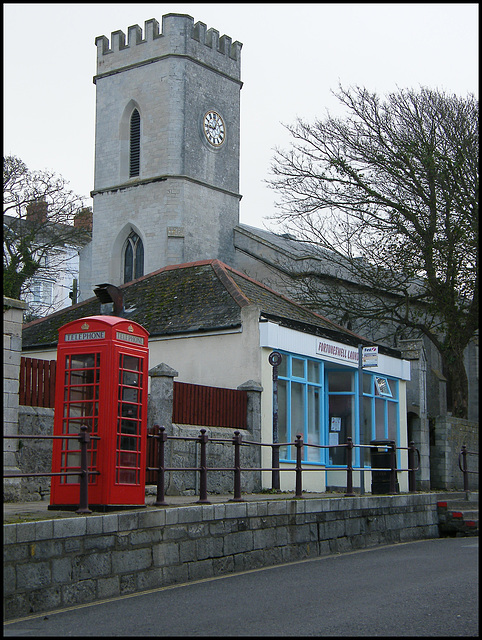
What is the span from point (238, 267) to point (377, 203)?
11.3 meters

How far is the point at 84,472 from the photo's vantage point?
9695 millimetres

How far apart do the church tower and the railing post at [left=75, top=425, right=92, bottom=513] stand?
27717mm

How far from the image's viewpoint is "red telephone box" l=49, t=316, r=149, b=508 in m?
10.6

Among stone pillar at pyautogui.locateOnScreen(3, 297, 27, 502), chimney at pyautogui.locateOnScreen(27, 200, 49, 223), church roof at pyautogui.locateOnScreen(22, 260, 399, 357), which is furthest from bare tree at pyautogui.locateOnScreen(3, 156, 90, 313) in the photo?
stone pillar at pyautogui.locateOnScreen(3, 297, 27, 502)

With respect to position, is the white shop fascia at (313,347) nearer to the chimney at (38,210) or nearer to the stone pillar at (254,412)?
the stone pillar at (254,412)

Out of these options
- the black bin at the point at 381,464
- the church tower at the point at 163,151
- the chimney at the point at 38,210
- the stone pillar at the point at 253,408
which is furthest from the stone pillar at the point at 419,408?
the chimney at the point at 38,210

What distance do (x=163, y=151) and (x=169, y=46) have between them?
5.04 m

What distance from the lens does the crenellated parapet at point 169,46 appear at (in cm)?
3928

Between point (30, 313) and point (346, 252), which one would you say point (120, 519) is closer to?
point (346, 252)

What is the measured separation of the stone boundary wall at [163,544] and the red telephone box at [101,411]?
2.09 ft

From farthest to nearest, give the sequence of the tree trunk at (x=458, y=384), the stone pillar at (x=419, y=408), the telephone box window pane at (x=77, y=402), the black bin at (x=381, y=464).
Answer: the tree trunk at (x=458, y=384) → the stone pillar at (x=419, y=408) → the black bin at (x=381, y=464) → the telephone box window pane at (x=77, y=402)

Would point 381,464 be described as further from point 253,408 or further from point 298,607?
point 298,607

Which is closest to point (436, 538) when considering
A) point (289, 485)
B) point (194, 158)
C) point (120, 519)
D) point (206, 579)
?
point (289, 485)

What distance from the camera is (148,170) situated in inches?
1545
